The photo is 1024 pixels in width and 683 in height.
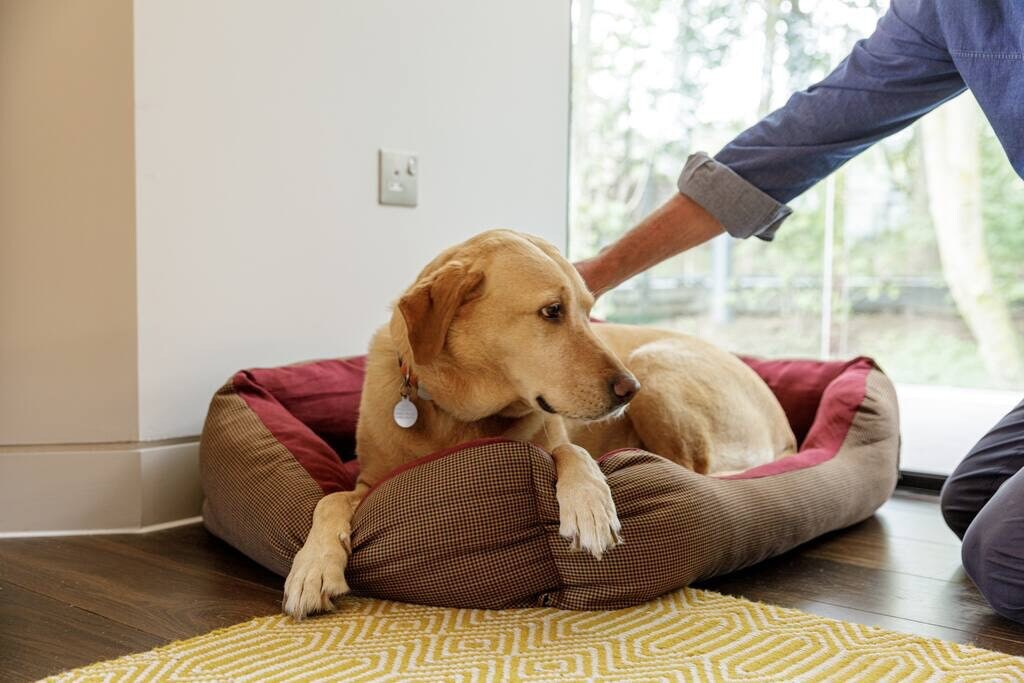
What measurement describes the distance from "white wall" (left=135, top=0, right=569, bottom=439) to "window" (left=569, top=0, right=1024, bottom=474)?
2.79 feet

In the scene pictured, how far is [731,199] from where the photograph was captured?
93.4 inches

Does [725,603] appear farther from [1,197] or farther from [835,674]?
[1,197]

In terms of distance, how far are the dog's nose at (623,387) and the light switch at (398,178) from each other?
1.54 m

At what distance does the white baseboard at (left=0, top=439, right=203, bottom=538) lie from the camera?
2.41 meters

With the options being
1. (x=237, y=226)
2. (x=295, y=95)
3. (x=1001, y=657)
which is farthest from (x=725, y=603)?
(x=295, y=95)

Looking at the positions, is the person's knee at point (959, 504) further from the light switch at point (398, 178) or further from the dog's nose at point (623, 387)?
→ the light switch at point (398, 178)

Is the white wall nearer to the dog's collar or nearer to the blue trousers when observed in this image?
the dog's collar

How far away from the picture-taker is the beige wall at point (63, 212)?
2375 millimetres

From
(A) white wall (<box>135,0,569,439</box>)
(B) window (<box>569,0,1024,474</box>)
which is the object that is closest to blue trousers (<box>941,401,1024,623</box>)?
(B) window (<box>569,0,1024,474</box>)

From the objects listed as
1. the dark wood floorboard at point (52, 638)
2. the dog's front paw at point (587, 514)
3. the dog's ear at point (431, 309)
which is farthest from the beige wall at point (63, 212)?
the dog's front paw at point (587, 514)

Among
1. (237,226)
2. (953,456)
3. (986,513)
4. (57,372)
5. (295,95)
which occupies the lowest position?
(953,456)

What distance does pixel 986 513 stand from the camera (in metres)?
1.92

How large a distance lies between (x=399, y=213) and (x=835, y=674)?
2.11 meters

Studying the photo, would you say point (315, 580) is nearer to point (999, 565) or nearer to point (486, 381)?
point (486, 381)
